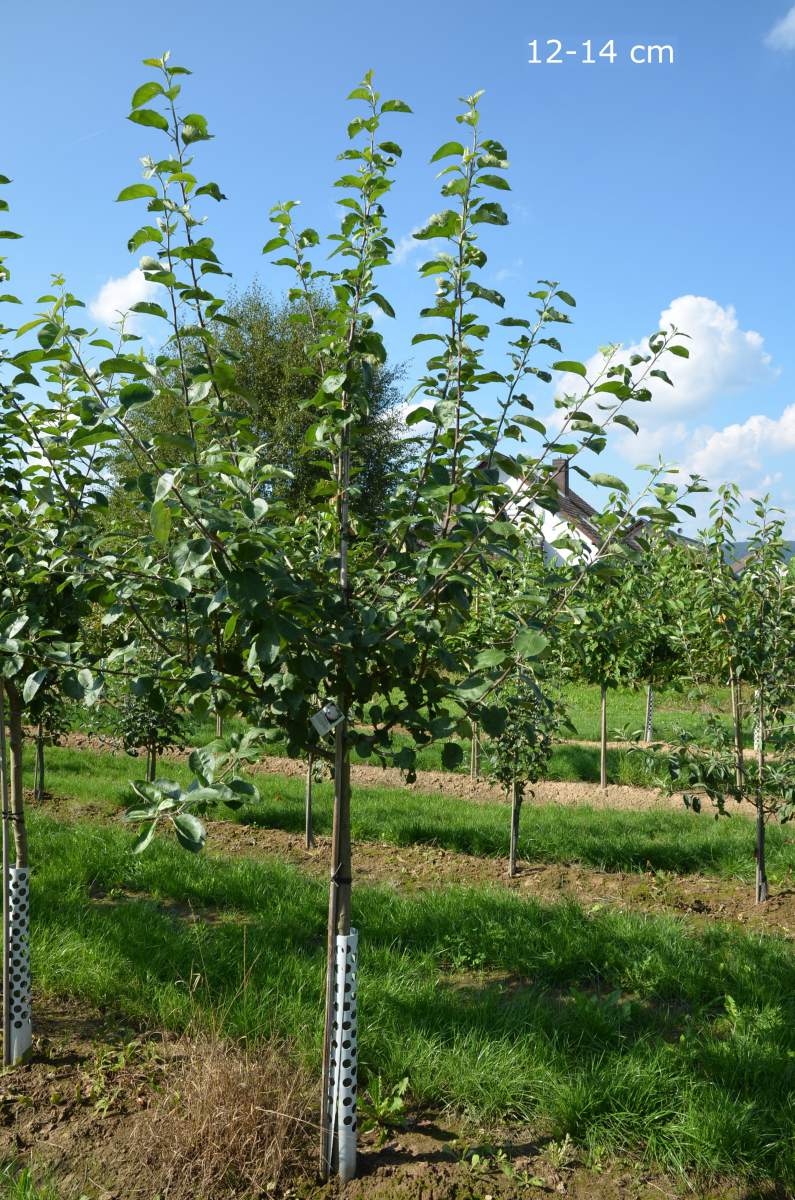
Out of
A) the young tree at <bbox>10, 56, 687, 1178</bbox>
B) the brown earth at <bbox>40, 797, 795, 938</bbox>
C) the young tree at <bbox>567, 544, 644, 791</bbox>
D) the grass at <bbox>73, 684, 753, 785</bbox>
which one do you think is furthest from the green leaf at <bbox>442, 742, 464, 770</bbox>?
the young tree at <bbox>567, 544, 644, 791</bbox>

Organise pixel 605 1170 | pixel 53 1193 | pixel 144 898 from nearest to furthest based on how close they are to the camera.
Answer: pixel 53 1193, pixel 605 1170, pixel 144 898

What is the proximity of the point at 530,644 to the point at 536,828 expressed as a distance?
5.84 metres

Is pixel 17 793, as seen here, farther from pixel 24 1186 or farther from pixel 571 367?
pixel 571 367

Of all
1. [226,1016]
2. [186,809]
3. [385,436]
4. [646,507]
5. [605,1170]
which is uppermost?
[385,436]

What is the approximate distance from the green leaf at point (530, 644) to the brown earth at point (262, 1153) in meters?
1.85

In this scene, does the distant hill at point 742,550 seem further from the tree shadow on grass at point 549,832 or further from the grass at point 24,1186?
the grass at point 24,1186

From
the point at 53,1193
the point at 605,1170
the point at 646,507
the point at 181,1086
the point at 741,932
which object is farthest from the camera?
the point at 741,932

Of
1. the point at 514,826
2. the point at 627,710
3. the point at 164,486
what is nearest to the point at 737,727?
the point at 514,826

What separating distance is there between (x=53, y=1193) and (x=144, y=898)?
114 inches

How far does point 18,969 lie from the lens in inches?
135

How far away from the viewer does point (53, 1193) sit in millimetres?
2625

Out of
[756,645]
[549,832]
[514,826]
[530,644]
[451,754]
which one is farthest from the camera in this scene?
[549,832]

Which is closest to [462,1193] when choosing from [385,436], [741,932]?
Answer: [741,932]

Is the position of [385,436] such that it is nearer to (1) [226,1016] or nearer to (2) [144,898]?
(2) [144,898]
